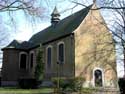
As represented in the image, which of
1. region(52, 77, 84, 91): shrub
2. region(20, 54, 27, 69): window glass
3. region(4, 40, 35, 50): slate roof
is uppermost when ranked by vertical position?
region(4, 40, 35, 50): slate roof

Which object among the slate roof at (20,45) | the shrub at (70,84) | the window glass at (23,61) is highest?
the slate roof at (20,45)

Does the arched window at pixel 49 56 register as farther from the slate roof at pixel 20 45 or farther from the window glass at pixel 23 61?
the window glass at pixel 23 61

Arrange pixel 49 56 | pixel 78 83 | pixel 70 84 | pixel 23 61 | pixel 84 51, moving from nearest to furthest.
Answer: pixel 70 84, pixel 78 83, pixel 84 51, pixel 49 56, pixel 23 61

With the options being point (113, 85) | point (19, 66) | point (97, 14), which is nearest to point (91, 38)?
point (97, 14)

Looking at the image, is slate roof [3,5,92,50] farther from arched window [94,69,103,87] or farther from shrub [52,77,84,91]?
shrub [52,77,84,91]

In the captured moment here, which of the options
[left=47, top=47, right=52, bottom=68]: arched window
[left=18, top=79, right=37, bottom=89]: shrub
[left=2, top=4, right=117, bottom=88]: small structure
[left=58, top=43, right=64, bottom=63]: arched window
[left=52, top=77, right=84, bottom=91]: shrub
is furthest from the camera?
[left=47, top=47, right=52, bottom=68]: arched window

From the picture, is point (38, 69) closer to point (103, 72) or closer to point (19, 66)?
point (103, 72)

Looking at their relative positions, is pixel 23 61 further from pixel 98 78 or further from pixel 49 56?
pixel 98 78

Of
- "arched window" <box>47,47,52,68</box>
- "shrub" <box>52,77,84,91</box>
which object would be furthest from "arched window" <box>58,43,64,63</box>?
"shrub" <box>52,77,84,91</box>

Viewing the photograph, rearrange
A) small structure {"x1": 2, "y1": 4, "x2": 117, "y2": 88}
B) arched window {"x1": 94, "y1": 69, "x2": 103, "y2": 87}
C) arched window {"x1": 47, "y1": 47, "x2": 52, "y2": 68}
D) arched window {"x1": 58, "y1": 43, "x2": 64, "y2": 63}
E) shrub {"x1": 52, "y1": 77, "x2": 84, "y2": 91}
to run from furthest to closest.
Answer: arched window {"x1": 47, "y1": 47, "x2": 52, "y2": 68} < arched window {"x1": 58, "y1": 43, "x2": 64, "y2": 63} < arched window {"x1": 94, "y1": 69, "x2": 103, "y2": 87} < small structure {"x1": 2, "y1": 4, "x2": 117, "y2": 88} < shrub {"x1": 52, "y1": 77, "x2": 84, "y2": 91}

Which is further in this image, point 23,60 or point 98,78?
point 23,60

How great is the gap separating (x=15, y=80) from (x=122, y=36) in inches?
823

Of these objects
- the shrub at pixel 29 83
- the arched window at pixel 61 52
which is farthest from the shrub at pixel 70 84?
the arched window at pixel 61 52

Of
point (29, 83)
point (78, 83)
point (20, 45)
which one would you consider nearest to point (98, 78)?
point (78, 83)
